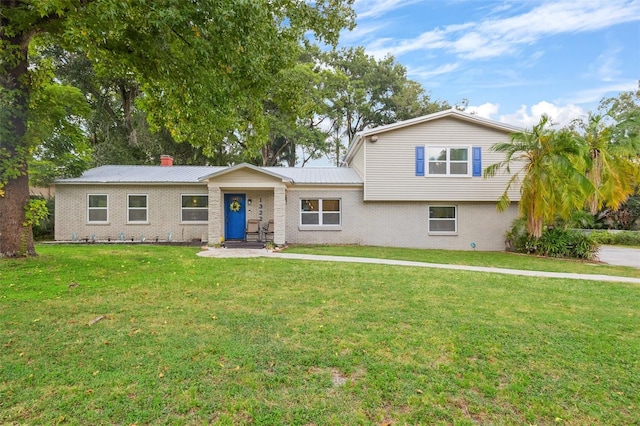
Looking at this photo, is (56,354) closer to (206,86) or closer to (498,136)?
(206,86)

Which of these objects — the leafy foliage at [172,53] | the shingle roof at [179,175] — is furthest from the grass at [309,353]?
the shingle roof at [179,175]

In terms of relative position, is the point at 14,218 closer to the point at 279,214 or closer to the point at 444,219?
the point at 279,214

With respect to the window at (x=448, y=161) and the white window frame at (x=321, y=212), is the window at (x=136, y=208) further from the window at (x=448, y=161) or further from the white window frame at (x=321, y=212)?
the window at (x=448, y=161)

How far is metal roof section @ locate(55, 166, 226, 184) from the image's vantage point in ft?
48.8

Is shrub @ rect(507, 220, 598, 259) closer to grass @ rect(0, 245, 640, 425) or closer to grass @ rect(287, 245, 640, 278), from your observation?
grass @ rect(287, 245, 640, 278)

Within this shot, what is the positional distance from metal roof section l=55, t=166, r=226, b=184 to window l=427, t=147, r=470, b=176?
10510 mm

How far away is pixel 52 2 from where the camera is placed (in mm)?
5805

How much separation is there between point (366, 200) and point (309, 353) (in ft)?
38.3

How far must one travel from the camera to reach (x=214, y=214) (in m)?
14.0

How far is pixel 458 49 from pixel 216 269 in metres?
15.0

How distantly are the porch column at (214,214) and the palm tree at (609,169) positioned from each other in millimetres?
15774

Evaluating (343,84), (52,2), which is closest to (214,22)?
(52,2)

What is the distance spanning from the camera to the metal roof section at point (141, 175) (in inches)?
585

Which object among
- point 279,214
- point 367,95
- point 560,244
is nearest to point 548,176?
point 560,244
